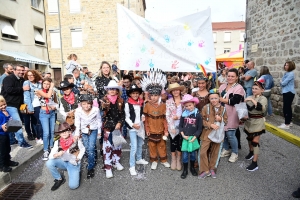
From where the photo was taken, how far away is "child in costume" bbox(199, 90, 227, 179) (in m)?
3.50

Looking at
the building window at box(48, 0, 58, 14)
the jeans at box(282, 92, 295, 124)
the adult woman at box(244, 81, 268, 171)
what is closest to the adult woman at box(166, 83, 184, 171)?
the adult woman at box(244, 81, 268, 171)

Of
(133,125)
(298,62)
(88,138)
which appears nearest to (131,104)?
(133,125)

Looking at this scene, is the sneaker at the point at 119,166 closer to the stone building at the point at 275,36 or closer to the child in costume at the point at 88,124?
the child in costume at the point at 88,124

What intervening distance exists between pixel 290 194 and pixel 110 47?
1646cm

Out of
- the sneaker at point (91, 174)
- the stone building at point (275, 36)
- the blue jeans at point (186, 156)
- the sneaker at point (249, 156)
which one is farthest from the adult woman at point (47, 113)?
the stone building at point (275, 36)

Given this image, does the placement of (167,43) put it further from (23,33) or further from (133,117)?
(23,33)

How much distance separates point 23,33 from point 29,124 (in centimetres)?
1299

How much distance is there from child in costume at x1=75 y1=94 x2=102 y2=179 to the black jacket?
2237 mm

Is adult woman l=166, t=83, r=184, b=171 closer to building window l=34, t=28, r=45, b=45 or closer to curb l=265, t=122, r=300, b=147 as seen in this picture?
curb l=265, t=122, r=300, b=147

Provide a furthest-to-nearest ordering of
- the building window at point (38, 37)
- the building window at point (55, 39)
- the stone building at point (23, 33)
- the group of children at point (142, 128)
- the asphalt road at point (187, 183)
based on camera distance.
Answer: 1. the building window at point (55, 39)
2. the building window at point (38, 37)
3. the stone building at point (23, 33)
4. the group of children at point (142, 128)
5. the asphalt road at point (187, 183)

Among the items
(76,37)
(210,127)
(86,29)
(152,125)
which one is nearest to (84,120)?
(152,125)

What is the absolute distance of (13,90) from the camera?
15.8 feet

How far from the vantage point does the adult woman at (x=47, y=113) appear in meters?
4.30

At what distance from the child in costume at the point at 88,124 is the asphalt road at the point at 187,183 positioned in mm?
430
